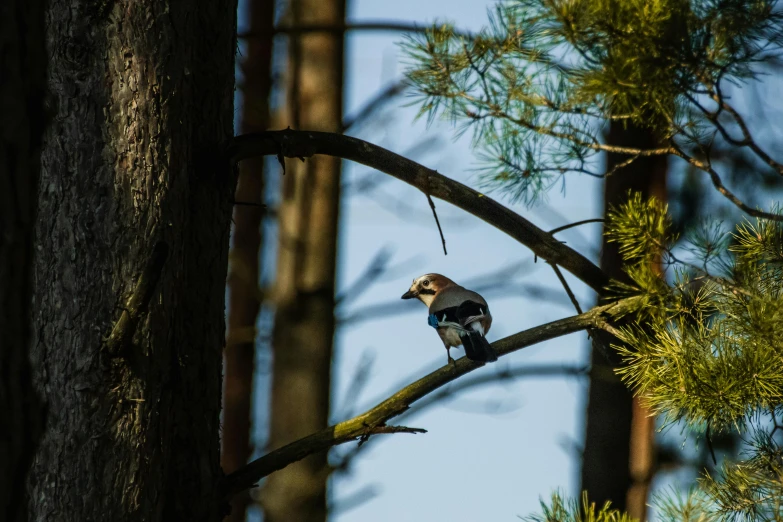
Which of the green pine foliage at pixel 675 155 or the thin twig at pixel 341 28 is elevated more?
the thin twig at pixel 341 28

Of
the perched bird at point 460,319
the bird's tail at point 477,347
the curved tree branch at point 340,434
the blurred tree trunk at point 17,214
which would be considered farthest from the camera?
the perched bird at point 460,319

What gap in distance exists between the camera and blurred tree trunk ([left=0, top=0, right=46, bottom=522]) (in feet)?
3.28

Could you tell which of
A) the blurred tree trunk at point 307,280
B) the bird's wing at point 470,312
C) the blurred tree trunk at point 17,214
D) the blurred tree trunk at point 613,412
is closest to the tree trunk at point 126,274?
Result: the blurred tree trunk at point 17,214

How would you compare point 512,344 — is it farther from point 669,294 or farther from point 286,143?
point 286,143

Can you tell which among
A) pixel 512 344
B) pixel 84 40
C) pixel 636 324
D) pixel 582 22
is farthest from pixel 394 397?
pixel 582 22

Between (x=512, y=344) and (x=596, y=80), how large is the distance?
0.99 metres

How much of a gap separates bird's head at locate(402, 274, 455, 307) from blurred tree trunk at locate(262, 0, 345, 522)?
2.42 ft

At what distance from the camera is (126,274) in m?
2.18

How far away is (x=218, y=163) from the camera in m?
2.44

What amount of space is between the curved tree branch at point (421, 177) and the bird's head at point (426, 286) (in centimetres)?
226

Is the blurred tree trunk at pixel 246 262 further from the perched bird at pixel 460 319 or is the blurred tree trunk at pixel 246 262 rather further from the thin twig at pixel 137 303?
the thin twig at pixel 137 303

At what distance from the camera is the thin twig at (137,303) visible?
1.91m

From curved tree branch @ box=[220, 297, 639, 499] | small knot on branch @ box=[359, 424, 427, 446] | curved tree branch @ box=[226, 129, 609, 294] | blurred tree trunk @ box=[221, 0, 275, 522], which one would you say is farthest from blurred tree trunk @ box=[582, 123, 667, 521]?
blurred tree trunk @ box=[221, 0, 275, 522]

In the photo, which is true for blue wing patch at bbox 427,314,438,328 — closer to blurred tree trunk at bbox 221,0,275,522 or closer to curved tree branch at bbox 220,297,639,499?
curved tree branch at bbox 220,297,639,499
